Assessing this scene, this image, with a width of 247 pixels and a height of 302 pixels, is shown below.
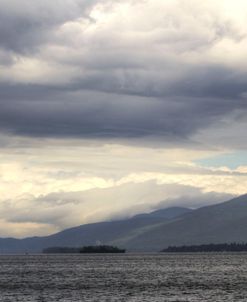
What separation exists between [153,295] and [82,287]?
36528mm

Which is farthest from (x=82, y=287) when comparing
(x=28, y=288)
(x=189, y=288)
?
(x=189, y=288)

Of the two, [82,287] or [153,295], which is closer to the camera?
[153,295]

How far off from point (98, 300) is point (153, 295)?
15.3 meters

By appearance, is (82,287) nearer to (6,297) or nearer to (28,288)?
(28,288)

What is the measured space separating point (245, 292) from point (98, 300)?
3635 cm

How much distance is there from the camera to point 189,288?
18675cm

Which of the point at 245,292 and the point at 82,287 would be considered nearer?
the point at 245,292

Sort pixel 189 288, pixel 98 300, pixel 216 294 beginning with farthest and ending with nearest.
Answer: pixel 189 288 < pixel 216 294 < pixel 98 300

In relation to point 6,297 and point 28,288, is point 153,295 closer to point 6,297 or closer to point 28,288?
point 6,297

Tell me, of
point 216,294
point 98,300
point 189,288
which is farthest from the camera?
point 189,288

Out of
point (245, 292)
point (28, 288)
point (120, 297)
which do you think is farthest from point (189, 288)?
point (28, 288)

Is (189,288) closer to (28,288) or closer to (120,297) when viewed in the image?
(120,297)

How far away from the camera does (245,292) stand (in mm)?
171750

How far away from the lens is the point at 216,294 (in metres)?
167
